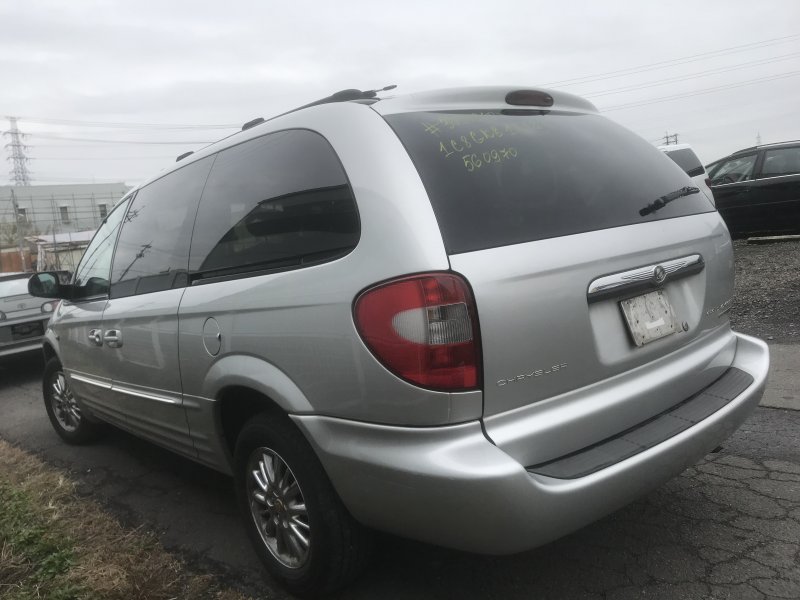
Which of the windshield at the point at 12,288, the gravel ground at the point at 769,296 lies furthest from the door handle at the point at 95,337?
the gravel ground at the point at 769,296

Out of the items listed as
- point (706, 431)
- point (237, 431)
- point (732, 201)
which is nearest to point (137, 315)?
point (237, 431)

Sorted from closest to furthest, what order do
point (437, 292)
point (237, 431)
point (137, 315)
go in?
point (437, 292), point (237, 431), point (137, 315)

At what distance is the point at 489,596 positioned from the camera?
2.25 meters

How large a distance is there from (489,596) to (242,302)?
1.37 m

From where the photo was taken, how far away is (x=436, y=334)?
1.79m

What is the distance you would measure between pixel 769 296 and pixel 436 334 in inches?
232

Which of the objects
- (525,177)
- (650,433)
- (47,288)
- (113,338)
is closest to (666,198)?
(525,177)

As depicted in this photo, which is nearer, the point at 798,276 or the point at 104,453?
the point at 104,453

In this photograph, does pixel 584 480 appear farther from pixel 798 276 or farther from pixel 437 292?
pixel 798 276

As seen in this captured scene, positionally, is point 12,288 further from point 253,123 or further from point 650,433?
point 650,433

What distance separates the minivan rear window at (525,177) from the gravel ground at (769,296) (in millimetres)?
3669

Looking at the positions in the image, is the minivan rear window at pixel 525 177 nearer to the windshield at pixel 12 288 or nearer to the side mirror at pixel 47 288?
the side mirror at pixel 47 288

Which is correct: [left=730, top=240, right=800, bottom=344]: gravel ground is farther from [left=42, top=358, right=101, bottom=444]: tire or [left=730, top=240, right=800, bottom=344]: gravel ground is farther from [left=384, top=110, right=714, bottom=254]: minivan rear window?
[left=42, top=358, right=101, bottom=444]: tire

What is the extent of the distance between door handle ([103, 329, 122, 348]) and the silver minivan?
19.4 inches
